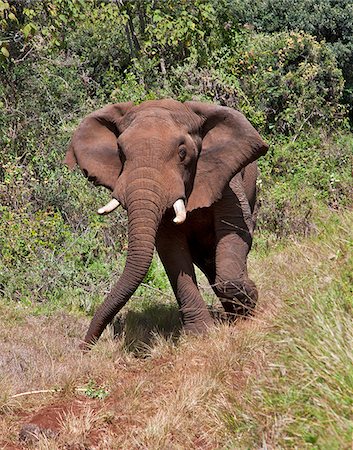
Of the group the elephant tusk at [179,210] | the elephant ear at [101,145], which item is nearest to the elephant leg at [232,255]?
the elephant tusk at [179,210]

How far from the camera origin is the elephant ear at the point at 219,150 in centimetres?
764

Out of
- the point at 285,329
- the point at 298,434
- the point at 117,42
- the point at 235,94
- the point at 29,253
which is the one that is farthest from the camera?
the point at 117,42

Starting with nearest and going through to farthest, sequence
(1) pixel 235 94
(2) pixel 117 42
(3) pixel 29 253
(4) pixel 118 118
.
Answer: (4) pixel 118 118, (3) pixel 29 253, (1) pixel 235 94, (2) pixel 117 42

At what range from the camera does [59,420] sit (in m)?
5.70

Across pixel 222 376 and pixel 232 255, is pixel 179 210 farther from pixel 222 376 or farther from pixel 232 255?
pixel 222 376

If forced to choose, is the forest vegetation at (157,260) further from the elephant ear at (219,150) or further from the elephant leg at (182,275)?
the elephant ear at (219,150)

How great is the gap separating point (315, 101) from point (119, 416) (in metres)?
10.6

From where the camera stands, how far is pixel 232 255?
7.74 m

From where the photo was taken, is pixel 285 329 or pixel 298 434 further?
pixel 285 329

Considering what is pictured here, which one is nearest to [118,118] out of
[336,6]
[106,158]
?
[106,158]

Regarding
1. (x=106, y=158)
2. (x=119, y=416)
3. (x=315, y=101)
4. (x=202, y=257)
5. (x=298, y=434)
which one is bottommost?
(x=315, y=101)

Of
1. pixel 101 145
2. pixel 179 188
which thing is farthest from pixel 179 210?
pixel 101 145

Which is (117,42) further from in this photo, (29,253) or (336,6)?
(29,253)

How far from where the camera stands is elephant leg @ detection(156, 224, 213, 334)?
7676mm
